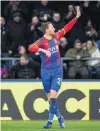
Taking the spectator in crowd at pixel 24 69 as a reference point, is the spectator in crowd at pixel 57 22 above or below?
above

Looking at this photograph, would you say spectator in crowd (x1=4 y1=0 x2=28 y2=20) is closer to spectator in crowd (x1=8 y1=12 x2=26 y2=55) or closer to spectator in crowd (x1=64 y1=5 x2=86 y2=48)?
spectator in crowd (x1=8 y1=12 x2=26 y2=55)

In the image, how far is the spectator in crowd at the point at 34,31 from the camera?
15391 mm

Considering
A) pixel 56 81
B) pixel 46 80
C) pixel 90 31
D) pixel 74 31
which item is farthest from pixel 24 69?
pixel 56 81

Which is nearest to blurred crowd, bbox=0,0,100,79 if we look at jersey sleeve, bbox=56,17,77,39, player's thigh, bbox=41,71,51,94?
jersey sleeve, bbox=56,17,77,39

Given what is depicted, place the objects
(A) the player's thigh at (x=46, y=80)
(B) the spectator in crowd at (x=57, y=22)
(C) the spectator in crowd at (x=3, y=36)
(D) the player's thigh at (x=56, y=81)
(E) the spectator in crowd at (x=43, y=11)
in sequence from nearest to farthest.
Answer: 1. (D) the player's thigh at (x=56, y=81)
2. (A) the player's thigh at (x=46, y=80)
3. (C) the spectator in crowd at (x=3, y=36)
4. (B) the spectator in crowd at (x=57, y=22)
5. (E) the spectator in crowd at (x=43, y=11)

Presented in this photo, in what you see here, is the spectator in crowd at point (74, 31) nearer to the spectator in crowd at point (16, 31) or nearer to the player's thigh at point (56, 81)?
the spectator in crowd at point (16, 31)

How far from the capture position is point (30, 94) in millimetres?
14297

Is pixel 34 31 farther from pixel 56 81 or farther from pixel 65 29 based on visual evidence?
pixel 56 81

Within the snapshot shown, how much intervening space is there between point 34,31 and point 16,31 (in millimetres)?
555

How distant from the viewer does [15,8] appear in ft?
52.3

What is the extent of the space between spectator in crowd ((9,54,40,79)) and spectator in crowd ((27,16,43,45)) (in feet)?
3.38

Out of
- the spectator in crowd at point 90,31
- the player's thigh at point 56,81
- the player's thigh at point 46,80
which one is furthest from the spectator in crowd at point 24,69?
the player's thigh at point 56,81

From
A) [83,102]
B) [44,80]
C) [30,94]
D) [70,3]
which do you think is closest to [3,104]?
[30,94]

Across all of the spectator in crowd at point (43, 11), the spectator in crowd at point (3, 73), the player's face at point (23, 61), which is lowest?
the spectator in crowd at point (3, 73)
